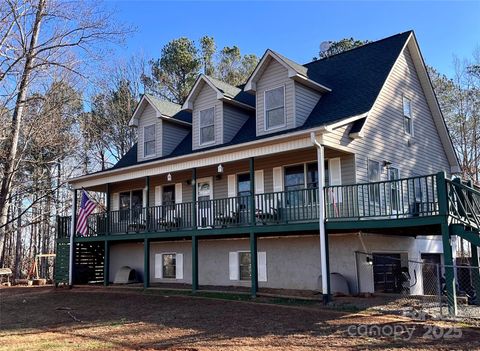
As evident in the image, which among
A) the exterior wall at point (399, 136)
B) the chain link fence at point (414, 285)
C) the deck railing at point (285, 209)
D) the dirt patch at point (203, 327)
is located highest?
the exterior wall at point (399, 136)

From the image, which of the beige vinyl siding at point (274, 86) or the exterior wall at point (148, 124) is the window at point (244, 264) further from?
the exterior wall at point (148, 124)

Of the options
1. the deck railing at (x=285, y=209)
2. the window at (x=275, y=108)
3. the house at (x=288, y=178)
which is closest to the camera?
the deck railing at (x=285, y=209)

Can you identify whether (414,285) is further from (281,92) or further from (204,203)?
(281,92)

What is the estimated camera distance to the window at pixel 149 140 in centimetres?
2103

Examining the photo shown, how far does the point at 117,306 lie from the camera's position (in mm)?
14055

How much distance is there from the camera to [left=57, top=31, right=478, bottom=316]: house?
14125mm

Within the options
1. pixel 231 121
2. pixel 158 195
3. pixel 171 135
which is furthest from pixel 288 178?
pixel 158 195

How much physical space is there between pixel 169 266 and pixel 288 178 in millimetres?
6972

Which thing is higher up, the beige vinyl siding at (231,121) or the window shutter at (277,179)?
the beige vinyl siding at (231,121)

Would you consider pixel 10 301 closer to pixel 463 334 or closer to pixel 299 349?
pixel 299 349

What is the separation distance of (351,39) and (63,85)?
21837 millimetres

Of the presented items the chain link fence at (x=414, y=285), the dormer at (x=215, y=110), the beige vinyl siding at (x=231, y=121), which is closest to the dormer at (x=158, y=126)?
the dormer at (x=215, y=110)

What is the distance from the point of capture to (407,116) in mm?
18469

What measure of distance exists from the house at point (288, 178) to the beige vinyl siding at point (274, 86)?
0.04 meters
